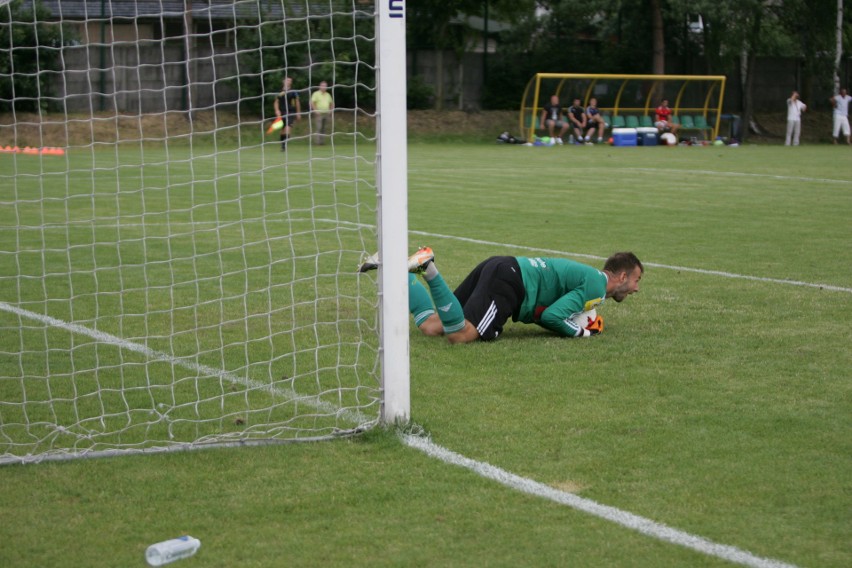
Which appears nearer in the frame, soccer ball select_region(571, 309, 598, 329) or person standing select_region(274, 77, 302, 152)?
soccer ball select_region(571, 309, 598, 329)

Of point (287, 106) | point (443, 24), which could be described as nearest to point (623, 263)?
point (287, 106)

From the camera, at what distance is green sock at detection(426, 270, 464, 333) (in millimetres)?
6629

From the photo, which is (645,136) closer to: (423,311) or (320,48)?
(320,48)

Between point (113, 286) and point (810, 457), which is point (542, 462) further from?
point (113, 286)

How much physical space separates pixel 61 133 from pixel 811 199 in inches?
755

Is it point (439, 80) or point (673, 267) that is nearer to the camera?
point (673, 267)

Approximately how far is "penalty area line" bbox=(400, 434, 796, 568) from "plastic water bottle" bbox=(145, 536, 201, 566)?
135cm

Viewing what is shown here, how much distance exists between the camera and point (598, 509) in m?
4.11

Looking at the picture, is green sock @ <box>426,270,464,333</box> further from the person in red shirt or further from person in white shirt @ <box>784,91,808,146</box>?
person in white shirt @ <box>784,91,808,146</box>

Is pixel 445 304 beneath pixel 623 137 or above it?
above

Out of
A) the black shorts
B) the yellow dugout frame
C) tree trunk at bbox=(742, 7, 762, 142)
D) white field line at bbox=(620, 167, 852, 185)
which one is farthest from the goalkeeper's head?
tree trunk at bbox=(742, 7, 762, 142)

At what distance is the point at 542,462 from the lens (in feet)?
15.3

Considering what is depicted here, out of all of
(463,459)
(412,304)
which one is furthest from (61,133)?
(463,459)

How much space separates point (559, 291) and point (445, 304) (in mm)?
845
